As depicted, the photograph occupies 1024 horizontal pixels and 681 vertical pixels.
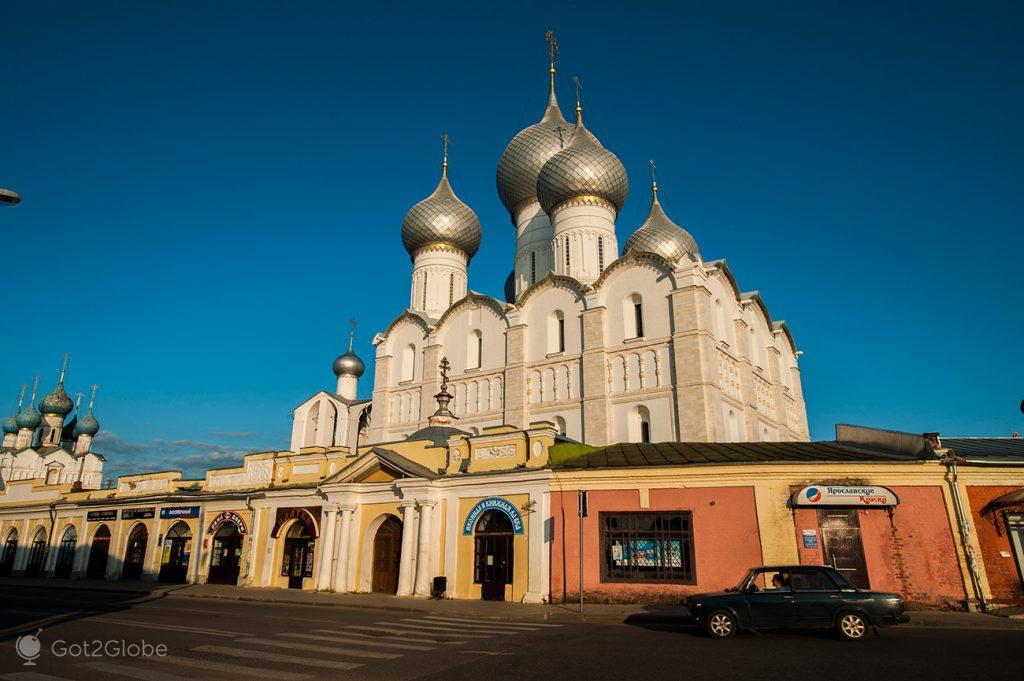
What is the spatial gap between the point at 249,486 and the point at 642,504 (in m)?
18.0

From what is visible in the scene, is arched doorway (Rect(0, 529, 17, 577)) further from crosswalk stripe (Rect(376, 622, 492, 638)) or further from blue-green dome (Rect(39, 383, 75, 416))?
blue-green dome (Rect(39, 383, 75, 416))

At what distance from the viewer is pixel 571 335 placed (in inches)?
1335

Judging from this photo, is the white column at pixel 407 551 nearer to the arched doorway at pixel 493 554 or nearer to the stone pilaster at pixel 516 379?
the arched doorway at pixel 493 554

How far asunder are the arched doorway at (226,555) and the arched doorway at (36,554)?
13.9 m

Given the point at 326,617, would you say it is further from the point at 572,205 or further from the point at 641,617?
the point at 572,205

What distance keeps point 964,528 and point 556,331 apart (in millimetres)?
21503

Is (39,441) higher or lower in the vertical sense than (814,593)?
higher

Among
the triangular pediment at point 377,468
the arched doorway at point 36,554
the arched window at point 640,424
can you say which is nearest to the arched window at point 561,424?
the arched window at point 640,424

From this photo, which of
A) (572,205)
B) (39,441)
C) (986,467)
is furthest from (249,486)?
(39,441)

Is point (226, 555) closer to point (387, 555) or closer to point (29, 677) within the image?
point (387, 555)

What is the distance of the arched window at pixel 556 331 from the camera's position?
114ft

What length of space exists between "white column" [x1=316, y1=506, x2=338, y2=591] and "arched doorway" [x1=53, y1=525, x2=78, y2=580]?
18319 millimetres

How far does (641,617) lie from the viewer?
1497 centimetres

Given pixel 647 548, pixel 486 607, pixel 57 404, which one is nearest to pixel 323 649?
pixel 486 607
